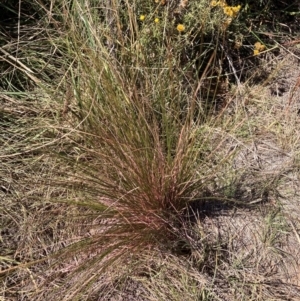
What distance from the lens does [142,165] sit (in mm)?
1565

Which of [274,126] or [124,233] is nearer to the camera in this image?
[124,233]

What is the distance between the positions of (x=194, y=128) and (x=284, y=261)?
1.70ft

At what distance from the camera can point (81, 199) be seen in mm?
1667

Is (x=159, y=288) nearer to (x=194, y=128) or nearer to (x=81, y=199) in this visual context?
(x=81, y=199)

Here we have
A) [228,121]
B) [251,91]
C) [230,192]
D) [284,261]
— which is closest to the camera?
[284,261]

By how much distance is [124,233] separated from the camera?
1.60 meters

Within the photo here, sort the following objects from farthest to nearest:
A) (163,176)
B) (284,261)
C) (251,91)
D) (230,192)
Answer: (251,91)
(230,192)
(284,261)
(163,176)

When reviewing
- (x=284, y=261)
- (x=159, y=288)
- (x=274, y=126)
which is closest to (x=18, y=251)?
(x=159, y=288)

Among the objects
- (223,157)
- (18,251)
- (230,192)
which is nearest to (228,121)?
(223,157)

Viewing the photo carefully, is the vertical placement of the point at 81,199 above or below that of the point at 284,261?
above

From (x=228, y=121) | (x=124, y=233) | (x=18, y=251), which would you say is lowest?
(x=18, y=251)

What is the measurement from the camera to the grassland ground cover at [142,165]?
1604 millimetres

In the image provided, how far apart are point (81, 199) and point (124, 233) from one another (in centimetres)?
18

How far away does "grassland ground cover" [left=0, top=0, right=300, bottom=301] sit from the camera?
5.26 feet
